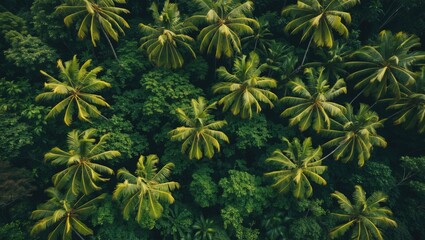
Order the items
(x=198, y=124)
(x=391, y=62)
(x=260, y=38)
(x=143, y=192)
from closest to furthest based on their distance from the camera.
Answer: (x=143, y=192)
(x=198, y=124)
(x=391, y=62)
(x=260, y=38)

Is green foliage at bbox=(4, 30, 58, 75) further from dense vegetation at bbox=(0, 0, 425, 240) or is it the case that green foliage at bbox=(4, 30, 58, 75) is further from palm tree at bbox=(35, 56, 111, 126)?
palm tree at bbox=(35, 56, 111, 126)

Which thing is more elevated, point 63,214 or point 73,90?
point 73,90

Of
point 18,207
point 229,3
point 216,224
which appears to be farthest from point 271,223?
point 18,207

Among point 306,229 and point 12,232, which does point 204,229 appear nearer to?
point 306,229

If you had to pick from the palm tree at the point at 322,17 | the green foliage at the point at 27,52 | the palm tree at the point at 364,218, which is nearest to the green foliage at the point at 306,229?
the palm tree at the point at 364,218

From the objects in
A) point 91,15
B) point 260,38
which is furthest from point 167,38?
point 260,38

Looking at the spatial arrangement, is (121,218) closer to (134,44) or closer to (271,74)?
(134,44)

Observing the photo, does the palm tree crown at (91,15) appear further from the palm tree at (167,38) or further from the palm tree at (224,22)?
the palm tree at (224,22)
